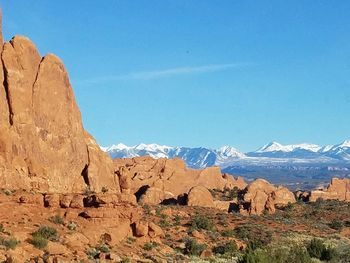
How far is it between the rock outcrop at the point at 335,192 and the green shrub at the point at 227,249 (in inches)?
1915

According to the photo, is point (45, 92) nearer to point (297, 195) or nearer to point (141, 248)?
point (141, 248)

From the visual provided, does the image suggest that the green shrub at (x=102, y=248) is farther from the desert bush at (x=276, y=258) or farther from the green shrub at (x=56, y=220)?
the desert bush at (x=276, y=258)

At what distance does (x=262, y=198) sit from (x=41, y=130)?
2811 cm

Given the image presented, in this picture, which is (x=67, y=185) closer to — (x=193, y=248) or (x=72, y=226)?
(x=72, y=226)

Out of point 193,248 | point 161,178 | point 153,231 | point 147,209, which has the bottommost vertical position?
point 193,248

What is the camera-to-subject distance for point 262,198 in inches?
2869

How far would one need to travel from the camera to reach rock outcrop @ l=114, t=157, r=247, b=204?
231 feet

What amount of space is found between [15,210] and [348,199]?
66928 millimetres

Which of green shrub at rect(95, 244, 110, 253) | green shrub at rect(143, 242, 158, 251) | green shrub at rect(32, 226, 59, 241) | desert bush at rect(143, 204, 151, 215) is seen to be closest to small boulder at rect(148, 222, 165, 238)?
green shrub at rect(143, 242, 158, 251)

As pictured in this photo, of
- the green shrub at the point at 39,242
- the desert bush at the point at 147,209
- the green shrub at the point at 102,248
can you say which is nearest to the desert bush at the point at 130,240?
the green shrub at the point at 102,248

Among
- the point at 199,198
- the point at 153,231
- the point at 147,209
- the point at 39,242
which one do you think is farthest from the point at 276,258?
the point at 199,198

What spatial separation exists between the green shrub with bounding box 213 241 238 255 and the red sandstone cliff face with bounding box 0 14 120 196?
643 inches

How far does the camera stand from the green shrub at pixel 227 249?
44.5m

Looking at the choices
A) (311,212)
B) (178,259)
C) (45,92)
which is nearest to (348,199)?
(311,212)
